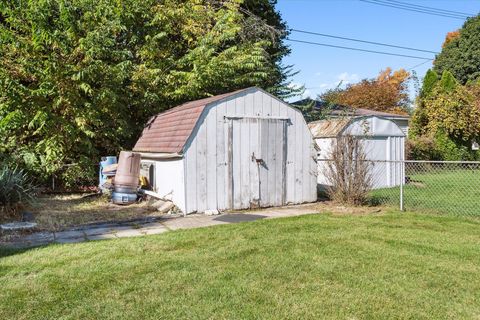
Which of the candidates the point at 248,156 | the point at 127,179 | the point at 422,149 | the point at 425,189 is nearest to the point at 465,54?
the point at 422,149

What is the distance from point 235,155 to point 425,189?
272 inches

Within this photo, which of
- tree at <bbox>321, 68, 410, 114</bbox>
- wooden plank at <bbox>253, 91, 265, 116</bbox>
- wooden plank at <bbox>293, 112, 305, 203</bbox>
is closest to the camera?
wooden plank at <bbox>253, 91, 265, 116</bbox>

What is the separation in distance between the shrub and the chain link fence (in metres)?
0.25

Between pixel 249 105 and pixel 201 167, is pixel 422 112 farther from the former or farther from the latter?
pixel 201 167

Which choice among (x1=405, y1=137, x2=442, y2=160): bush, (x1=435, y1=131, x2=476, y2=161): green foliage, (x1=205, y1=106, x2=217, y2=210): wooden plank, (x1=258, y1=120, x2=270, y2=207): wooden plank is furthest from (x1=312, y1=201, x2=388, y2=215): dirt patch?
(x1=435, y1=131, x2=476, y2=161): green foliage

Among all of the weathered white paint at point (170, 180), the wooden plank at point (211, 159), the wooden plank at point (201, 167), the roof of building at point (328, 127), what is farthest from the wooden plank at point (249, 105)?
the roof of building at point (328, 127)

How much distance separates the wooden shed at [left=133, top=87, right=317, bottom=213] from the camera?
8188 mm

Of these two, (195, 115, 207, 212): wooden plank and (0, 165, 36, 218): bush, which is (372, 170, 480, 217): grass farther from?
(0, 165, 36, 218): bush

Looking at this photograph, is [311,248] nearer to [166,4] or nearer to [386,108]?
[166,4]

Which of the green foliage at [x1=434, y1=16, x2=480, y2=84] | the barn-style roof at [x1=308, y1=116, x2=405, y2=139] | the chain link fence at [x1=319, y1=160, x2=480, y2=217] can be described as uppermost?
the green foliage at [x1=434, y1=16, x2=480, y2=84]

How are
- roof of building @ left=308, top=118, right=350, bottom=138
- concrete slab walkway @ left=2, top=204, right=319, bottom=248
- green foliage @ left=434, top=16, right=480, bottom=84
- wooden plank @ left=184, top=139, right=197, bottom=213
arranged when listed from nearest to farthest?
concrete slab walkway @ left=2, top=204, right=319, bottom=248
wooden plank @ left=184, top=139, right=197, bottom=213
roof of building @ left=308, top=118, right=350, bottom=138
green foliage @ left=434, top=16, right=480, bottom=84

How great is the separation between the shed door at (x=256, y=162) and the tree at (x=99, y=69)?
3.62 metres

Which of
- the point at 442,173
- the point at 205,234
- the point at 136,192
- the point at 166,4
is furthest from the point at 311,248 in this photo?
the point at 442,173

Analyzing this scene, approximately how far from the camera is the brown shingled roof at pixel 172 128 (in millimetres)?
8297
